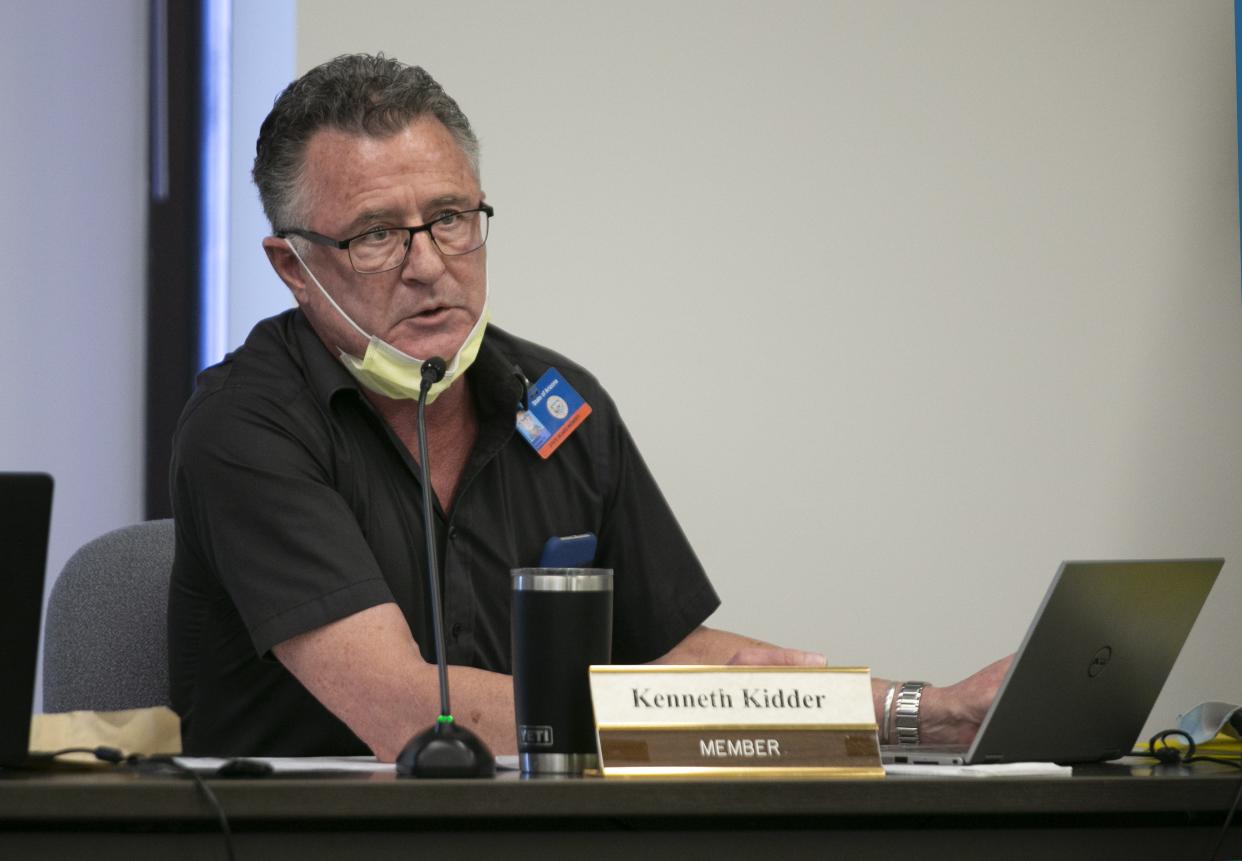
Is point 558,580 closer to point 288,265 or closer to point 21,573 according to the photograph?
point 21,573

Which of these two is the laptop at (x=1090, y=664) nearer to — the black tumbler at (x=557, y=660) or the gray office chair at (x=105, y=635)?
the black tumbler at (x=557, y=660)

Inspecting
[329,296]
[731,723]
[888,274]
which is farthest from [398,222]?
[888,274]

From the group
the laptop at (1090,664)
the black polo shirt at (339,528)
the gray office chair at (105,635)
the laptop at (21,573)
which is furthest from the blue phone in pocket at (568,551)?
the laptop at (21,573)

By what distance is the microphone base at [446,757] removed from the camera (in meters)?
0.91

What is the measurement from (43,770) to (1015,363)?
187 centimetres

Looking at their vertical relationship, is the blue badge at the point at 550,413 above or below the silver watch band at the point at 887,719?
above

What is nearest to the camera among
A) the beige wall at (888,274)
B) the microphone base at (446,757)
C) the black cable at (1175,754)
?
the microphone base at (446,757)

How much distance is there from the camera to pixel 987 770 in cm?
100

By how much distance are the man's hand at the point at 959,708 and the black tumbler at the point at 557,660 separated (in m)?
0.50

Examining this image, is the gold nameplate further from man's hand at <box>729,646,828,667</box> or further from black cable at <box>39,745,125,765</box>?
black cable at <box>39,745,125,765</box>

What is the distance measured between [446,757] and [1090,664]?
1.69 feet

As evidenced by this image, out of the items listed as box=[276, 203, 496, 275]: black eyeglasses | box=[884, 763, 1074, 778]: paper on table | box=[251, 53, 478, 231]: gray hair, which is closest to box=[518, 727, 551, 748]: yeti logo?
box=[884, 763, 1074, 778]: paper on table

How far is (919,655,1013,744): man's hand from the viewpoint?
137 cm

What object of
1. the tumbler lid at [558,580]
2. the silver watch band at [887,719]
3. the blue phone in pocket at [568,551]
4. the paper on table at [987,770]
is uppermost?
the tumbler lid at [558,580]
